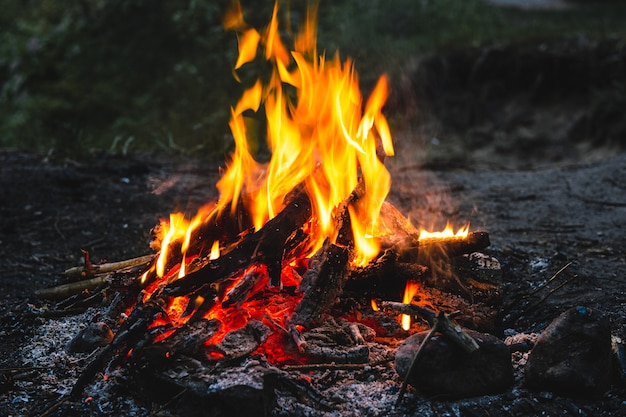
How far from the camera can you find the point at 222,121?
29.0 feet

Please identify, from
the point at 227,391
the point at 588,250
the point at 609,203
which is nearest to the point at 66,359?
the point at 227,391

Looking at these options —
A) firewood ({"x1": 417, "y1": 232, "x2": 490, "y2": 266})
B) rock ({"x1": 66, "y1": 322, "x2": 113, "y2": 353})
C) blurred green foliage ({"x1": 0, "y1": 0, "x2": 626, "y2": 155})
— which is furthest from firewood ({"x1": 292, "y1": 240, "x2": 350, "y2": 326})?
blurred green foliage ({"x1": 0, "y1": 0, "x2": 626, "y2": 155})

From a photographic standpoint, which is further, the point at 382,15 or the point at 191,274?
the point at 382,15

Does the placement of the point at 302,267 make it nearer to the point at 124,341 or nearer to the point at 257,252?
the point at 257,252

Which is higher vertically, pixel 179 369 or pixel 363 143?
pixel 363 143

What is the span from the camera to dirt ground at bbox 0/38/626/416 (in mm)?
3368

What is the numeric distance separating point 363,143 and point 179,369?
1956mm

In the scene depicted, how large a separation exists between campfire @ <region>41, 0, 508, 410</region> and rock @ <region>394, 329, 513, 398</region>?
103mm

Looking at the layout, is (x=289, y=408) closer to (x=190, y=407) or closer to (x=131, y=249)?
(x=190, y=407)

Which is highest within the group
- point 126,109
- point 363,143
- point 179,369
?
point 363,143

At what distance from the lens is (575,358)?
265 cm

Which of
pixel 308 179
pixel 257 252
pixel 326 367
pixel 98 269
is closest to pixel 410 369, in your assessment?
pixel 326 367

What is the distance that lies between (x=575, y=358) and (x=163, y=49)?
9.50 m

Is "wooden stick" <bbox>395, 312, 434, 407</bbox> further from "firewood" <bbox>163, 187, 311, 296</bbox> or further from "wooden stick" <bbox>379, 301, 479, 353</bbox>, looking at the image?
"firewood" <bbox>163, 187, 311, 296</bbox>
